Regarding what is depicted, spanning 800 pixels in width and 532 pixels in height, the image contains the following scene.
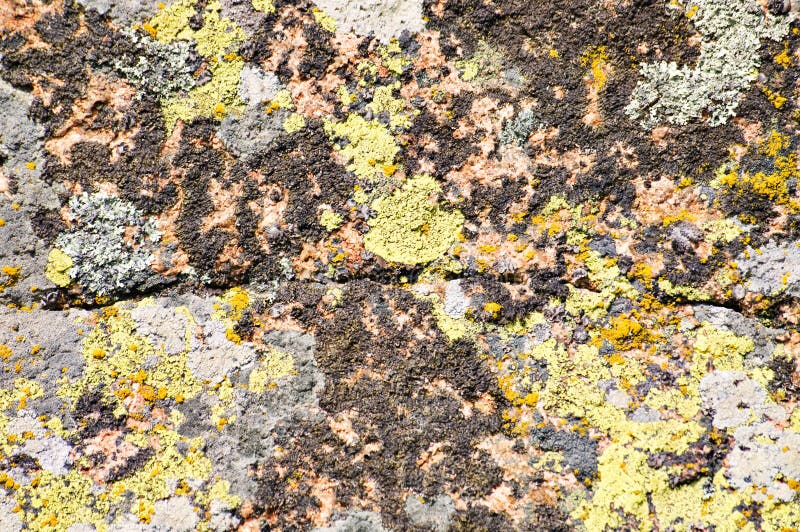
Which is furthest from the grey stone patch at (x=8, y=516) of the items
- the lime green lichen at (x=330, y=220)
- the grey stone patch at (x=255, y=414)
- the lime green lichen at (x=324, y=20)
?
the lime green lichen at (x=324, y=20)

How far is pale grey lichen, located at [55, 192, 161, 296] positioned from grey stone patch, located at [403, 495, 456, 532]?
46.3 inches

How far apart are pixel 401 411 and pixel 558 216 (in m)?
0.83

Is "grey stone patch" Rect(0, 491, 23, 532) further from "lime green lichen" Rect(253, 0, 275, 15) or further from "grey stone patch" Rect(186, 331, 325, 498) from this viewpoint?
"lime green lichen" Rect(253, 0, 275, 15)

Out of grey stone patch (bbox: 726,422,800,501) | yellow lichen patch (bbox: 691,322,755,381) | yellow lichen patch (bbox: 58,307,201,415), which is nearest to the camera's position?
grey stone patch (bbox: 726,422,800,501)

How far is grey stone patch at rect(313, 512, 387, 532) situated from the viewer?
192cm

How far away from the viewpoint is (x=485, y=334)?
2047 mm

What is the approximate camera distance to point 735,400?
Result: 1.90 m

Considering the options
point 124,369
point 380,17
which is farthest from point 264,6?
point 124,369

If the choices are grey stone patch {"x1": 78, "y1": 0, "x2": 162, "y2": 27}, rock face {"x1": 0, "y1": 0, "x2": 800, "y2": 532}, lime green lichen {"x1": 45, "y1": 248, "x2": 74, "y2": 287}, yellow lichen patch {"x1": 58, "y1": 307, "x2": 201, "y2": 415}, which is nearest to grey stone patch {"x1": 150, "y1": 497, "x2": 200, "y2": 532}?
rock face {"x1": 0, "y1": 0, "x2": 800, "y2": 532}

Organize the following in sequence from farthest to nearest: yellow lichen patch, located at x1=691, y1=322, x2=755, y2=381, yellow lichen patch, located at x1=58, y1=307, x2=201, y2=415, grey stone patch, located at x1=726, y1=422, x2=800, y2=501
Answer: yellow lichen patch, located at x1=58, y1=307, x2=201, y2=415 < yellow lichen patch, located at x1=691, y1=322, x2=755, y2=381 < grey stone patch, located at x1=726, y1=422, x2=800, y2=501

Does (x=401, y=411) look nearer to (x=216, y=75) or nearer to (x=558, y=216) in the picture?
(x=558, y=216)

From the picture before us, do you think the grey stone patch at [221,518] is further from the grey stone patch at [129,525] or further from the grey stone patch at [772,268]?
the grey stone patch at [772,268]

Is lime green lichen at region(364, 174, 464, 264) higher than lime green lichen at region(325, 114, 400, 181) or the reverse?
the reverse

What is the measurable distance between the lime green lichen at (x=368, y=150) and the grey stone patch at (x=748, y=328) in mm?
1127
